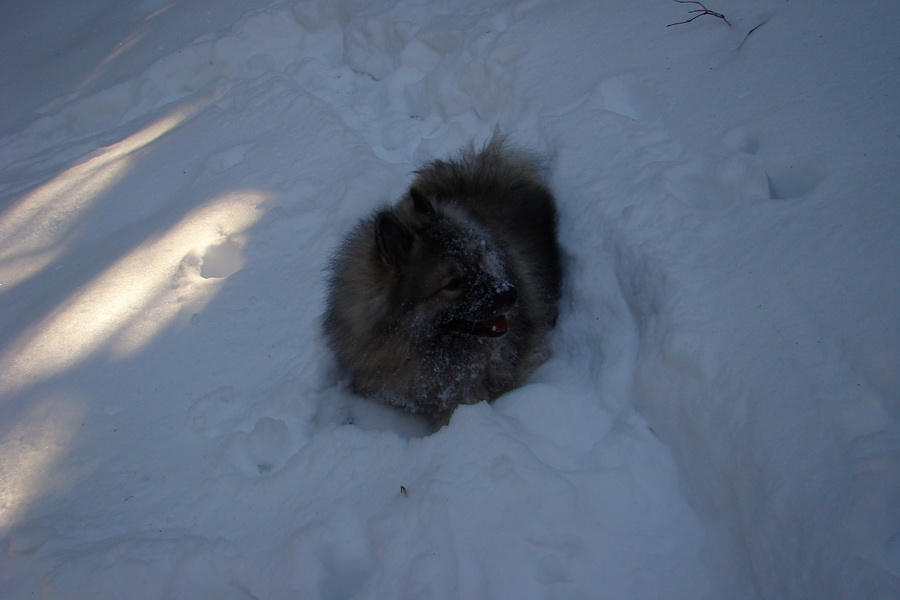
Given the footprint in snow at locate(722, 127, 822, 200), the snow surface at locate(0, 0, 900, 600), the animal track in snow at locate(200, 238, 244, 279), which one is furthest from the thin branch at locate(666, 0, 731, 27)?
the animal track in snow at locate(200, 238, 244, 279)

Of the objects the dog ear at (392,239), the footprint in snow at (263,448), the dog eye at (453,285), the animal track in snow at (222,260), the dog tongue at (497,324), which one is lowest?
the footprint in snow at (263,448)

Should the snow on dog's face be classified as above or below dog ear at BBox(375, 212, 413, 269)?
below

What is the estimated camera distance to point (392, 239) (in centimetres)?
181

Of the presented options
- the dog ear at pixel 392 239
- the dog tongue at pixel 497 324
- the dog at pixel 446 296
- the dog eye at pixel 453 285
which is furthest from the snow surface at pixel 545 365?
the dog ear at pixel 392 239

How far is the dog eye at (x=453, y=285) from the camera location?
6.04ft

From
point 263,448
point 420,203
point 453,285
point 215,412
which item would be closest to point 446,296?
point 453,285

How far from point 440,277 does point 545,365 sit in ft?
2.23

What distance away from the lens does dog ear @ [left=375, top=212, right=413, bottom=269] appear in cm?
176

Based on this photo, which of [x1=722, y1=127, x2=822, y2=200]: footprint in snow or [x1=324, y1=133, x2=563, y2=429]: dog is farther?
[x1=324, y1=133, x2=563, y2=429]: dog

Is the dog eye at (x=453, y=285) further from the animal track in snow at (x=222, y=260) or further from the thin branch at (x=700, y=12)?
the thin branch at (x=700, y=12)

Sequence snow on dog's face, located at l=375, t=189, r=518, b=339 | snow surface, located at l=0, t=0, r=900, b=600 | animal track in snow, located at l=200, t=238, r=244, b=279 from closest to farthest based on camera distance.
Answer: snow surface, located at l=0, t=0, r=900, b=600 → snow on dog's face, located at l=375, t=189, r=518, b=339 → animal track in snow, located at l=200, t=238, r=244, b=279

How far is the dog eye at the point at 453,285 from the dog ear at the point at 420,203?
0.30 metres

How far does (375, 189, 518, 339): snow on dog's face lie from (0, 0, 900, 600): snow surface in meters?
0.36

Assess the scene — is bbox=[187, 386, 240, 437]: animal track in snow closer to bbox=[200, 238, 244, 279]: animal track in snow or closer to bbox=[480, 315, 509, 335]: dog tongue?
bbox=[200, 238, 244, 279]: animal track in snow
